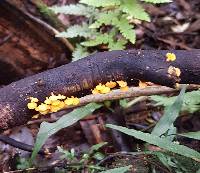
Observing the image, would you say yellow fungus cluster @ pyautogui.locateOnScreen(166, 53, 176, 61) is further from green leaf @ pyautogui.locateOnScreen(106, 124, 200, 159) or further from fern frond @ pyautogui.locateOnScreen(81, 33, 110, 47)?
fern frond @ pyautogui.locateOnScreen(81, 33, 110, 47)

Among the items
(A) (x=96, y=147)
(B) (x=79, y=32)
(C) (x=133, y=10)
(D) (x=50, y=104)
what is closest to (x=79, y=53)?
(B) (x=79, y=32)

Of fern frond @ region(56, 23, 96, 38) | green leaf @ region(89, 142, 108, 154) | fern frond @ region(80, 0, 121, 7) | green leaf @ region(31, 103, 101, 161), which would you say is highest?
fern frond @ region(80, 0, 121, 7)

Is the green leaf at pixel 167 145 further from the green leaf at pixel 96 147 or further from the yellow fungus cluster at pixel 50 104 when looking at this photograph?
the green leaf at pixel 96 147

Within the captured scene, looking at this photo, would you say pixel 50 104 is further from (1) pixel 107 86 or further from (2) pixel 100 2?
(2) pixel 100 2

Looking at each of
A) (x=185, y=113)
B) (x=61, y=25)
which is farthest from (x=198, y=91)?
(x=61, y=25)

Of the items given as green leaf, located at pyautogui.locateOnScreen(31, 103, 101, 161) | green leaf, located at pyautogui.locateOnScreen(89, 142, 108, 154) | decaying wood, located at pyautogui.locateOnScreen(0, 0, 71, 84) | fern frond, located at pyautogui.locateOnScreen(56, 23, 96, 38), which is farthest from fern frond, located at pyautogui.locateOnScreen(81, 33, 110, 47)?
green leaf, located at pyautogui.locateOnScreen(89, 142, 108, 154)

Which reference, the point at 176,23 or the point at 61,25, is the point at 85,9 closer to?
the point at 61,25

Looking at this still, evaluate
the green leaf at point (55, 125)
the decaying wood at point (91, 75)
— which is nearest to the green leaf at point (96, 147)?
the green leaf at point (55, 125)
